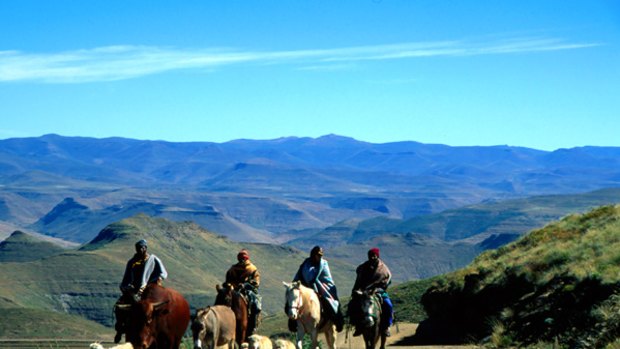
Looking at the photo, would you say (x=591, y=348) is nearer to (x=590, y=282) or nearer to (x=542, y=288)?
(x=590, y=282)

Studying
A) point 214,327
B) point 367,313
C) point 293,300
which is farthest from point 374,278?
point 214,327

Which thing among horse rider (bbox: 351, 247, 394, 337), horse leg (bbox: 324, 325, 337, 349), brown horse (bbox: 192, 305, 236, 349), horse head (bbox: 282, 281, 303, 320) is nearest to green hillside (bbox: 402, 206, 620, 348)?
horse rider (bbox: 351, 247, 394, 337)

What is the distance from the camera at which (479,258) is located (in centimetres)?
4572

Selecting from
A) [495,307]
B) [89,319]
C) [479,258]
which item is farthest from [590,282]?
[89,319]

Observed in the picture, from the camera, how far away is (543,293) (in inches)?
1108

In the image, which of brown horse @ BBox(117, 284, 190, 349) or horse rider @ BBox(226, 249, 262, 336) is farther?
horse rider @ BBox(226, 249, 262, 336)

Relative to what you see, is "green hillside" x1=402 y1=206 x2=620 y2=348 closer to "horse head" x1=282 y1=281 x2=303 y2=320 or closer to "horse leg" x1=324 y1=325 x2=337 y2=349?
"horse leg" x1=324 y1=325 x2=337 y2=349

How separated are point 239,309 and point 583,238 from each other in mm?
15936

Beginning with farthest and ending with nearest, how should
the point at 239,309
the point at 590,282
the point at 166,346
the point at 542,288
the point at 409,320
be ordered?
the point at 409,320 < the point at 542,288 < the point at 590,282 < the point at 239,309 < the point at 166,346

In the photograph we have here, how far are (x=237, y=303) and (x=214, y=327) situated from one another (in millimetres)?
1707

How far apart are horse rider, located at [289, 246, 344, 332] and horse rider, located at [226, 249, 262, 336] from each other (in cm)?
106

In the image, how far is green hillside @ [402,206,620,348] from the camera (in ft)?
74.9

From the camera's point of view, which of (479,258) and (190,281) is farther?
(190,281)

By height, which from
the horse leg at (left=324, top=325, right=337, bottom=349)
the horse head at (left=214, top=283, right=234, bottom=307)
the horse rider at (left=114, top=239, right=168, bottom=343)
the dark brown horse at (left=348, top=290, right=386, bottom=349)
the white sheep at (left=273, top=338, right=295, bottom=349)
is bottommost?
the horse leg at (left=324, top=325, right=337, bottom=349)
